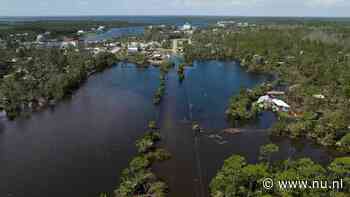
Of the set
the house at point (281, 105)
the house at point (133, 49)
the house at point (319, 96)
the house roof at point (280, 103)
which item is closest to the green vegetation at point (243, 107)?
the house roof at point (280, 103)

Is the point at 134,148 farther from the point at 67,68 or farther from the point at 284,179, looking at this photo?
the point at 67,68

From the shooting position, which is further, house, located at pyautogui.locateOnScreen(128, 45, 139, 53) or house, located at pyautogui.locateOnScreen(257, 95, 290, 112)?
house, located at pyautogui.locateOnScreen(128, 45, 139, 53)

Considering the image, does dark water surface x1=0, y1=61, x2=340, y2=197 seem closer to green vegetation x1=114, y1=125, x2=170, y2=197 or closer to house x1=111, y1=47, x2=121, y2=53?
green vegetation x1=114, y1=125, x2=170, y2=197

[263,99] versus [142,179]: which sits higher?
[263,99]

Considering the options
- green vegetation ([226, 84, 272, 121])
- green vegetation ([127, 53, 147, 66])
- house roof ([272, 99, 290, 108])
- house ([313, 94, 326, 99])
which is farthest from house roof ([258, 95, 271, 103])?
green vegetation ([127, 53, 147, 66])

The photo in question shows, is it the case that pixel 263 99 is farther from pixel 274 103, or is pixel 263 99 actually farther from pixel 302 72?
pixel 302 72

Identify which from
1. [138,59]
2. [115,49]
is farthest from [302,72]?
[115,49]

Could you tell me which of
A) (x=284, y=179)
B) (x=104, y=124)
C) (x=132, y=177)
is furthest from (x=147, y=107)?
(x=284, y=179)
